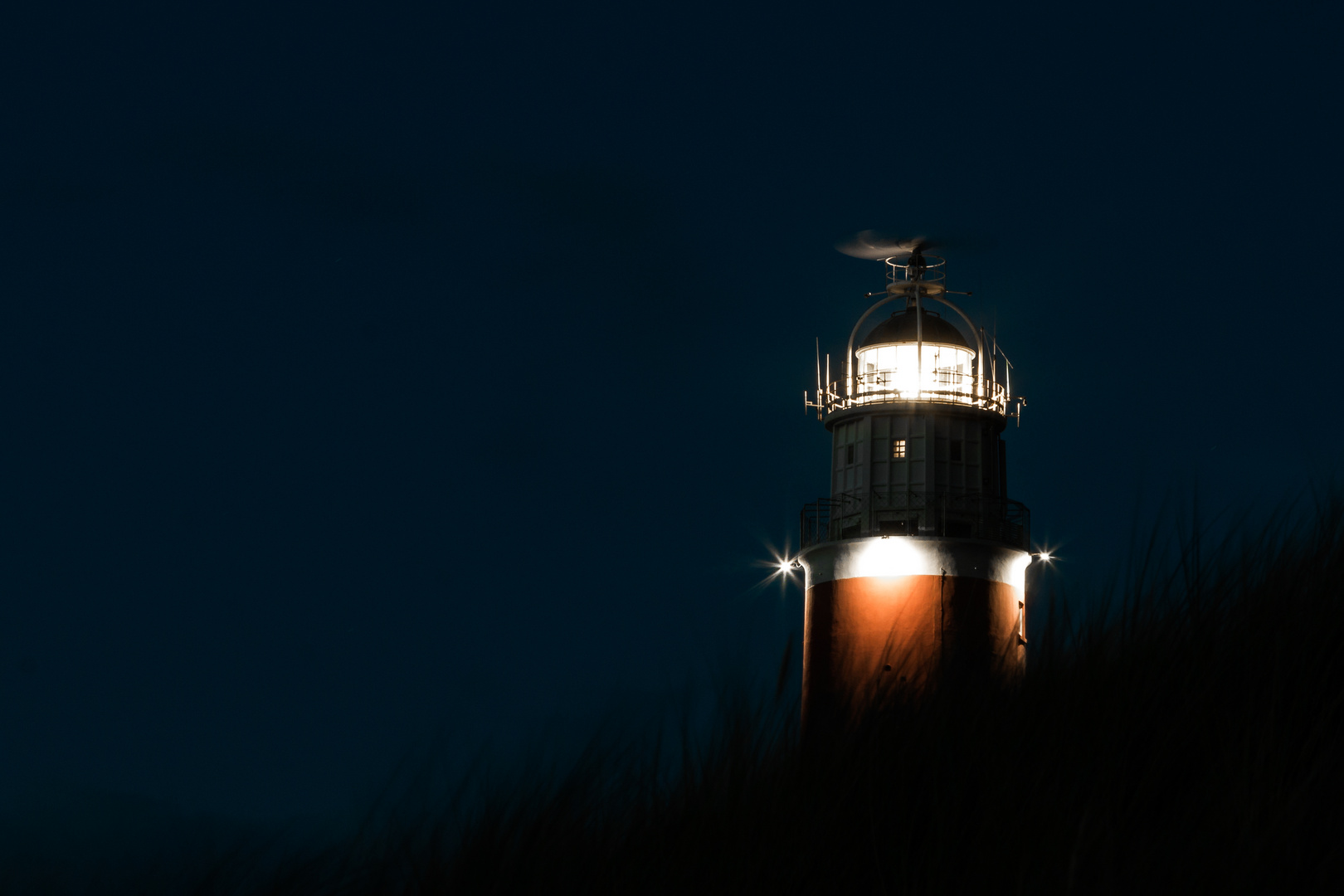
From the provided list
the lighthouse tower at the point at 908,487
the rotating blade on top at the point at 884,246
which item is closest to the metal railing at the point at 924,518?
the lighthouse tower at the point at 908,487

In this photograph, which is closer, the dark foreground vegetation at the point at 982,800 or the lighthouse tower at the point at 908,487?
the dark foreground vegetation at the point at 982,800

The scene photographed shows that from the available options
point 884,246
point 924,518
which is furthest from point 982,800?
point 884,246

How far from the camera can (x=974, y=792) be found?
4000mm

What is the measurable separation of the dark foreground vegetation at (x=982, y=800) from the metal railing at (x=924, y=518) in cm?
1867

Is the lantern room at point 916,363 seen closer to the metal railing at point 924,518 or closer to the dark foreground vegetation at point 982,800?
the metal railing at point 924,518

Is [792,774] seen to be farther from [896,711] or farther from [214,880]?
[214,880]

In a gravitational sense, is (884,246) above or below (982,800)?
above

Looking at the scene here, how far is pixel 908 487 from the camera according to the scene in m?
23.5

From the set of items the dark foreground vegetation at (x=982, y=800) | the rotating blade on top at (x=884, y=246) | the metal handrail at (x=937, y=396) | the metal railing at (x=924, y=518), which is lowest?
the dark foreground vegetation at (x=982, y=800)

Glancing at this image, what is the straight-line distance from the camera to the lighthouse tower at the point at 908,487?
74.2ft

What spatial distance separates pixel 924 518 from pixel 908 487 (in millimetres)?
617

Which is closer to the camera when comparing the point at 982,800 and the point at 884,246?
the point at 982,800

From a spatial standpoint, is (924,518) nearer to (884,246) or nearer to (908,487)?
(908,487)

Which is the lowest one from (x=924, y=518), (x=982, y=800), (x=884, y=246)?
(x=982, y=800)
